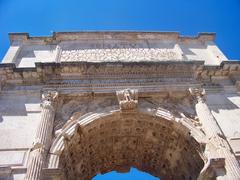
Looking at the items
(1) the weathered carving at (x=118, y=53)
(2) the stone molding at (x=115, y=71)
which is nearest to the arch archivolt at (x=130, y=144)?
(2) the stone molding at (x=115, y=71)

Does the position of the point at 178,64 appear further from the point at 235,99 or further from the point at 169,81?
the point at 235,99

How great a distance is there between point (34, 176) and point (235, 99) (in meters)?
6.71

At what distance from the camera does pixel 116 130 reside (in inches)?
336

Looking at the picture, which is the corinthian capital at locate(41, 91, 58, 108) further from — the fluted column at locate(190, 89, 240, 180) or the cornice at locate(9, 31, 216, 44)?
the fluted column at locate(190, 89, 240, 180)

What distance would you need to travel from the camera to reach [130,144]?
29.7 ft

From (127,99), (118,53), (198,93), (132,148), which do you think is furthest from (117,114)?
(118,53)

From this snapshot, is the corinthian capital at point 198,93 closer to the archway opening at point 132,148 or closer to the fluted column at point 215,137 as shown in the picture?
the fluted column at point 215,137

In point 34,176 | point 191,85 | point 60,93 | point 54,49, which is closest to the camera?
point 34,176

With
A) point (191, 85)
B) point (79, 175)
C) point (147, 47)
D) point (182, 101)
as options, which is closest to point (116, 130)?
point (79, 175)

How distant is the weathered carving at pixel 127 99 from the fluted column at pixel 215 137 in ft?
6.27

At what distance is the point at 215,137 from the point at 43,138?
14.8 feet

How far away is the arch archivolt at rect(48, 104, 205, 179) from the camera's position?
721 cm

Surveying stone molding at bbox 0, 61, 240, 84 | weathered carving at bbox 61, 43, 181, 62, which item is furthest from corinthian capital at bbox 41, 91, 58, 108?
weathered carving at bbox 61, 43, 181, 62

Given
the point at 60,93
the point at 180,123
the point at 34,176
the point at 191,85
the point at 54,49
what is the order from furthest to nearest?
the point at 54,49
the point at 191,85
the point at 60,93
the point at 180,123
the point at 34,176
